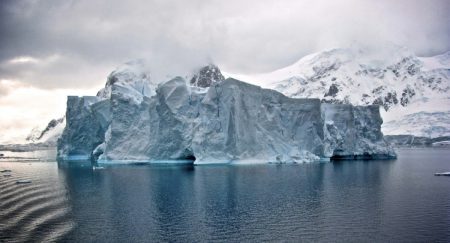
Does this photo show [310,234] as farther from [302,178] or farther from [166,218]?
[302,178]

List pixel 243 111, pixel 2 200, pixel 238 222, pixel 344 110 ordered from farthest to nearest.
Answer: pixel 344 110 → pixel 243 111 → pixel 2 200 → pixel 238 222

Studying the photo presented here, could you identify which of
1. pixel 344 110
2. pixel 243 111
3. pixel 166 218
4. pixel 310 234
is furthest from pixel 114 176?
pixel 344 110

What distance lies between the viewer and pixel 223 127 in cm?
5928

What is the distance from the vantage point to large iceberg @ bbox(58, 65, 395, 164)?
58812 mm

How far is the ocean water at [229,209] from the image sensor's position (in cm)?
2256

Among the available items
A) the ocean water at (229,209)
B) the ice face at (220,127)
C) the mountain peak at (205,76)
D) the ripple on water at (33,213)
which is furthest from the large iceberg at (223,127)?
the mountain peak at (205,76)

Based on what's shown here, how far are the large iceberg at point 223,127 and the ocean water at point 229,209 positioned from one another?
518 inches

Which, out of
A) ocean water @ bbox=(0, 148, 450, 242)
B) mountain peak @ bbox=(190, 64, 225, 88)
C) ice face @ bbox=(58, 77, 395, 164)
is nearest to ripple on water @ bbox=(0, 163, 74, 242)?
ocean water @ bbox=(0, 148, 450, 242)

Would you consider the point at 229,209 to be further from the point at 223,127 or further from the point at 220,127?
the point at 220,127

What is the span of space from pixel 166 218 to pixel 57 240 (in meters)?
6.71

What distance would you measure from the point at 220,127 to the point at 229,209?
30.9 m

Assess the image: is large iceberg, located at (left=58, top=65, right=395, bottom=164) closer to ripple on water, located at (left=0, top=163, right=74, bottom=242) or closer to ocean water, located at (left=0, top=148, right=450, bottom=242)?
ocean water, located at (left=0, top=148, right=450, bottom=242)

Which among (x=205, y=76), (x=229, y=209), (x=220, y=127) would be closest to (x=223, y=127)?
(x=220, y=127)

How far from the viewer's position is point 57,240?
840 inches
